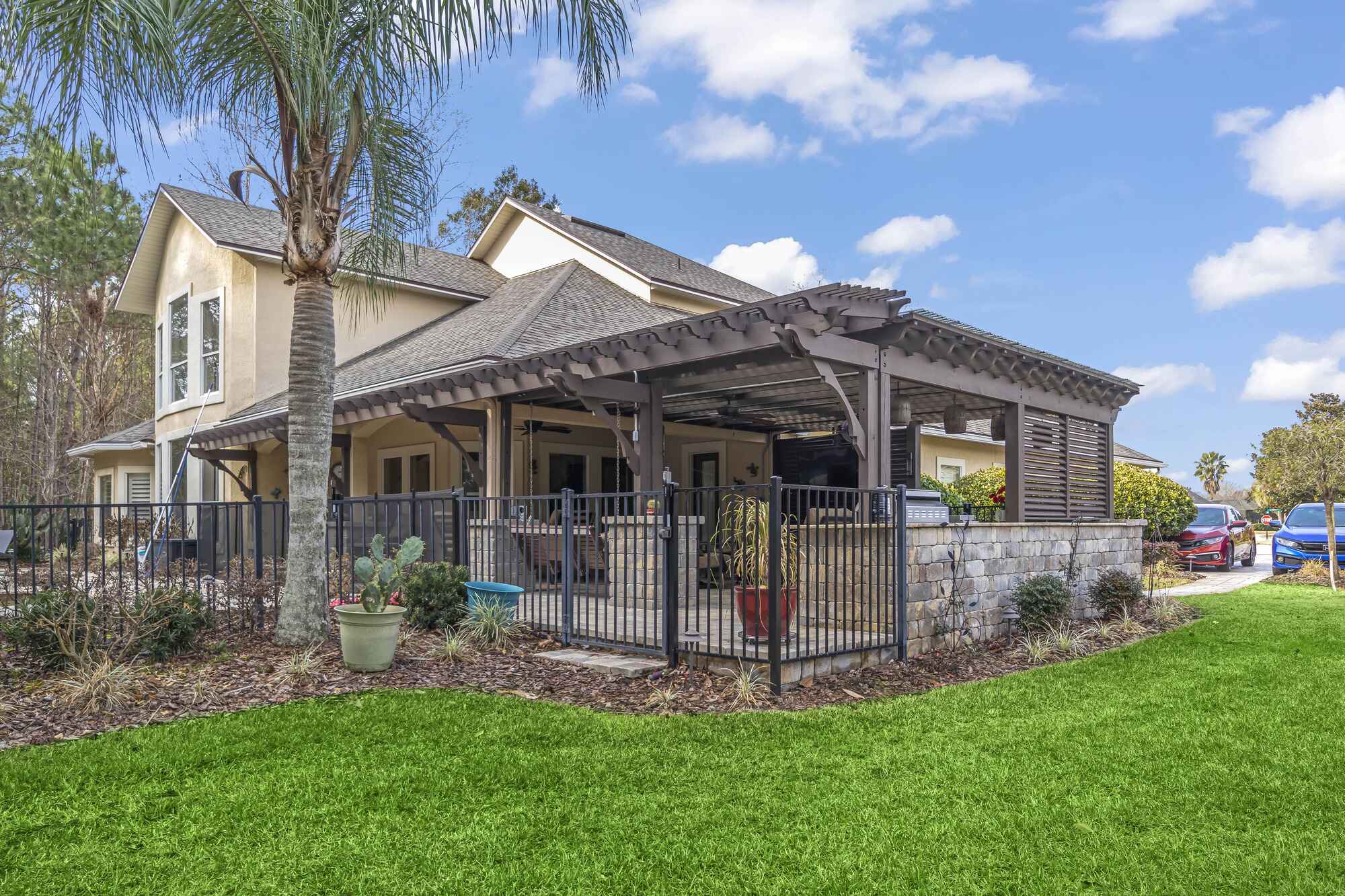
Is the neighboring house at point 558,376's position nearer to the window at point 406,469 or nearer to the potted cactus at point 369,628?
the window at point 406,469

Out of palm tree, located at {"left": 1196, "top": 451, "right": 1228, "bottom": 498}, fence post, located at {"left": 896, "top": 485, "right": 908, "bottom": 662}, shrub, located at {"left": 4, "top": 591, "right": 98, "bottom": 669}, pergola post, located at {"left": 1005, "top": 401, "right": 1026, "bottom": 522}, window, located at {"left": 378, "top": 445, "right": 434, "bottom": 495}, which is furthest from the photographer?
palm tree, located at {"left": 1196, "top": 451, "right": 1228, "bottom": 498}

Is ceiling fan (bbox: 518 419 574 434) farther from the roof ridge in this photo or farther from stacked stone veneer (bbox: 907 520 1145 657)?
stacked stone veneer (bbox: 907 520 1145 657)

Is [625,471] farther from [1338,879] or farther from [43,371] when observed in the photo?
[43,371]

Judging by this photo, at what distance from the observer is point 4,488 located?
3009cm

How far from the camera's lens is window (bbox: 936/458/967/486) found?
67.2 ft

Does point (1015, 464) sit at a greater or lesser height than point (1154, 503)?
greater

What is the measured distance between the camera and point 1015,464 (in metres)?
10.6

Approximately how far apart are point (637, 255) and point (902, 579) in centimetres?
1239

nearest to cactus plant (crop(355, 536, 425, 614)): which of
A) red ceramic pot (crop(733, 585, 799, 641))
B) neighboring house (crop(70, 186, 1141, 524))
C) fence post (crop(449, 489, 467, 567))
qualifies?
fence post (crop(449, 489, 467, 567))

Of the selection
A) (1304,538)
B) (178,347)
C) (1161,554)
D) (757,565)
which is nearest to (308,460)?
(757,565)

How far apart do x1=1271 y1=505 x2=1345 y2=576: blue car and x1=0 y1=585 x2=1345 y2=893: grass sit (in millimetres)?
11977

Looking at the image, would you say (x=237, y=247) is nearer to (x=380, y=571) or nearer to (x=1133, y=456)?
(x=380, y=571)

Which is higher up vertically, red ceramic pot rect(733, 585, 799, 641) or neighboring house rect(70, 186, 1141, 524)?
neighboring house rect(70, 186, 1141, 524)

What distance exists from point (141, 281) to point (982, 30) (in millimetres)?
19630
